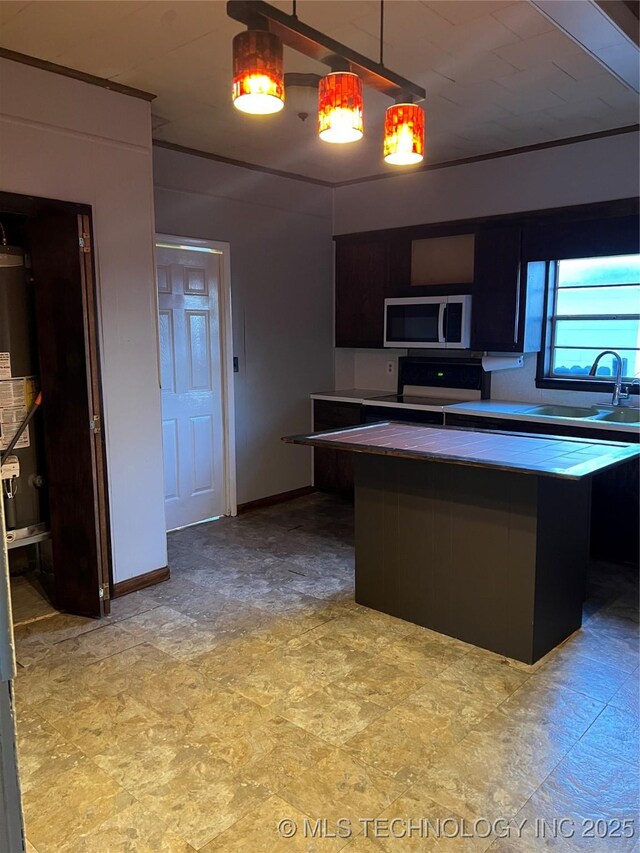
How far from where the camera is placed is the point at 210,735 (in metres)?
2.33

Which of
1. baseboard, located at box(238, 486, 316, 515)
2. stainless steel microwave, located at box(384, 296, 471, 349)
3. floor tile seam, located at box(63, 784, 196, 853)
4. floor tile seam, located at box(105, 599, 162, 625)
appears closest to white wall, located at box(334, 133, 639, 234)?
stainless steel microwave, located at box(384, 296, 471, 349)

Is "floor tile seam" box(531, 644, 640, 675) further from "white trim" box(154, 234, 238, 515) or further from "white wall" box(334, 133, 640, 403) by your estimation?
"white trim" box(154, 234, 238, 515)

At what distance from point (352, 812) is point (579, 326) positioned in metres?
3.60

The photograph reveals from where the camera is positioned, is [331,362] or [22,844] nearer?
[22,844]

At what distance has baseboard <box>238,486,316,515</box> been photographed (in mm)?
5145

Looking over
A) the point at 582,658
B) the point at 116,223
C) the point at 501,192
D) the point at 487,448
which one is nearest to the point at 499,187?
the point at 501,192

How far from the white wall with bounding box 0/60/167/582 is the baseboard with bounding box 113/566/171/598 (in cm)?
3

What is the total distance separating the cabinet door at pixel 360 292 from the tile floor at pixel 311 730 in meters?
2.64

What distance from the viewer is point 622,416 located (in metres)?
4.09

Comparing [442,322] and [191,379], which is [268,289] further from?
[442,322]

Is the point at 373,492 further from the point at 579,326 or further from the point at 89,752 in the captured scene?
the point at 579,326

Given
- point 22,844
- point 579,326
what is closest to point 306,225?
point 579,326

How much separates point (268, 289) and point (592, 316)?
2428 mm

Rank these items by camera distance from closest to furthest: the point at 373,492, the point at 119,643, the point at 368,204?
the point at 119,643 < the point at 373,492 < the point at 368,204
